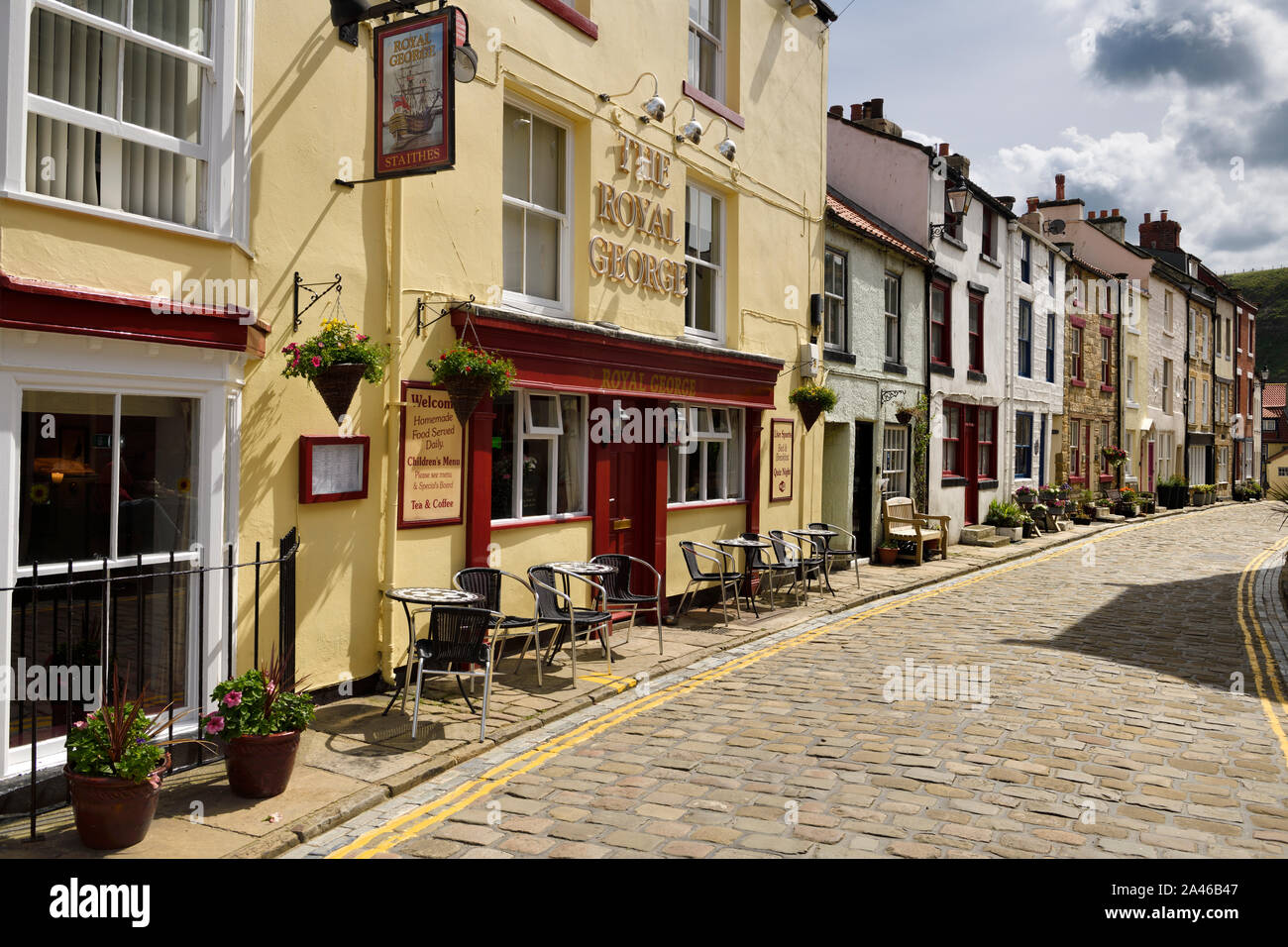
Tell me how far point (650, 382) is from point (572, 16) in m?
4.33

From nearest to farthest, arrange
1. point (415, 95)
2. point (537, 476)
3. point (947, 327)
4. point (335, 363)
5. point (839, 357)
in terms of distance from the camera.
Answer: point (335, 363), point (415, 95), point (537, 476), point (839, 357), point (947, 327)

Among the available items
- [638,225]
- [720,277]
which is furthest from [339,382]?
[720,277]

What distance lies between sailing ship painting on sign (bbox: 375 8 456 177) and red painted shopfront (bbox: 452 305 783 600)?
1.69 m

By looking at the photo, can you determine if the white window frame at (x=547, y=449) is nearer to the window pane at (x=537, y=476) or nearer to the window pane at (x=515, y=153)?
the window pane at (x=537, y=476)

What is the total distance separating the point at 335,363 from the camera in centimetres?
741

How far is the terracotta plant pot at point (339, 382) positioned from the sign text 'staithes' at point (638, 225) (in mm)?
4382

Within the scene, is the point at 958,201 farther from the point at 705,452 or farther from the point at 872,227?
the point at 705,452

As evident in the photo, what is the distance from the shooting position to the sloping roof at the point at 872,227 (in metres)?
18.4

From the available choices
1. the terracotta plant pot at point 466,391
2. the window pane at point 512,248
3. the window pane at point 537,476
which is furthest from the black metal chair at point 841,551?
the terracotta plant pot at point 466,391

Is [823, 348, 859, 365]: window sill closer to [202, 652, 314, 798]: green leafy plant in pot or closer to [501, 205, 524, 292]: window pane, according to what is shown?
[501, 205, 524, 292]: window pane

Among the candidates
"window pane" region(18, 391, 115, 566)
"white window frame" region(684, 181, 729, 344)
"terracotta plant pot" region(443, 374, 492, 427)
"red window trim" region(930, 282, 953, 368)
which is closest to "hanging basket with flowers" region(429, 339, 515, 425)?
"terracotta plant pot" region(443, 374, 492, 427)

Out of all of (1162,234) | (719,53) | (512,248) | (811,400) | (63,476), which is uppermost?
(1162,234)

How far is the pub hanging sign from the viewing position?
761 cm

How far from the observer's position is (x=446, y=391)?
9.01 meters
